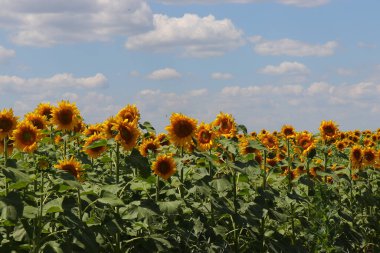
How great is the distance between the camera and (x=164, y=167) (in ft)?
20.4

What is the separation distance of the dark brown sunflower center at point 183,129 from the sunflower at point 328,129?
4.10m

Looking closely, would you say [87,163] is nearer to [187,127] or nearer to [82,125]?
[187,127]

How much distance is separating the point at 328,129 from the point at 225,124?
3346 mm

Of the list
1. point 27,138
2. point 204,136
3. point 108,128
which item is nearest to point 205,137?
point 204,136

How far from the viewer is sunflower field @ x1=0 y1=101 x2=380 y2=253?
5.23 m

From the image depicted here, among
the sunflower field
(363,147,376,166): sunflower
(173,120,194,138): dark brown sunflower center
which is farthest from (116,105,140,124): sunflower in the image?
(363,147,376,166): sunflower

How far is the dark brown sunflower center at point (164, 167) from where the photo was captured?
6191 mm

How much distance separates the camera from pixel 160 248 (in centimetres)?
574

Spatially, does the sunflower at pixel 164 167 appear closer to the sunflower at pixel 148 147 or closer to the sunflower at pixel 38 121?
the sunflower at pixel 148 147

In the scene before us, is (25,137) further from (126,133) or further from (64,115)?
(64,115)

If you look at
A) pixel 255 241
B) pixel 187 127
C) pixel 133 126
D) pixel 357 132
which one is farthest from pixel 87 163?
pixel 357 132

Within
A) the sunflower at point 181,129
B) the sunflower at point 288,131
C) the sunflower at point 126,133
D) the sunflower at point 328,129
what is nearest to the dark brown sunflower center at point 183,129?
the sunflower at point 181,129

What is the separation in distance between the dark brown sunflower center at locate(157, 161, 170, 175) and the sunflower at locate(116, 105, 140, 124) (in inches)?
25.9

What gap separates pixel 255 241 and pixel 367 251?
141 inches
